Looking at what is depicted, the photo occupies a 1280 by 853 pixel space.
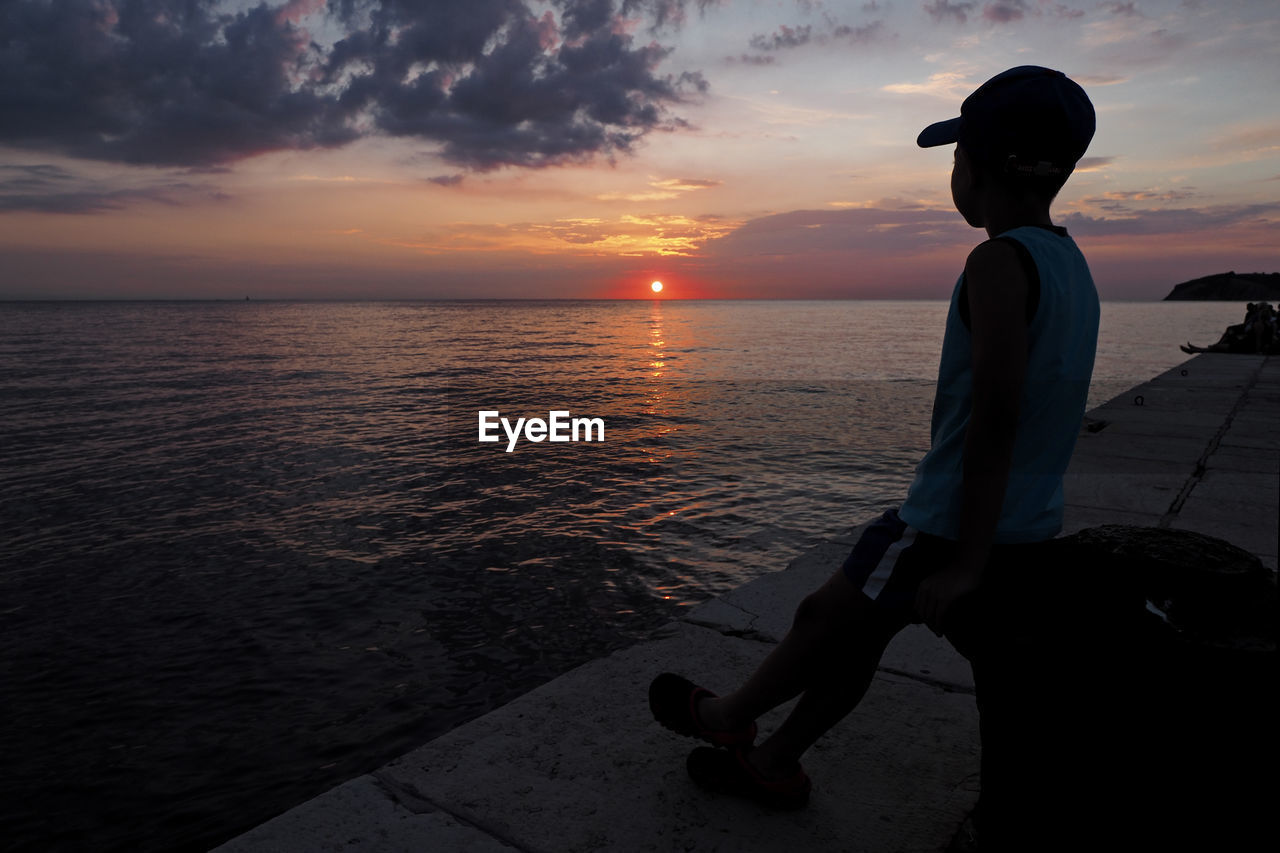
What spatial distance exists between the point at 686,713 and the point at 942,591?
1028 mm

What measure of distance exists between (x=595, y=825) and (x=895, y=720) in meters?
1.19

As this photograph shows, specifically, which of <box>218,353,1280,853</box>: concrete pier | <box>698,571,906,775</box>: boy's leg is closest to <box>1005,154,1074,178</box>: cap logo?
<box>698,571,906,775</box>: boy's leg

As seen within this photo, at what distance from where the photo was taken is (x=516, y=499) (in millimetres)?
8312

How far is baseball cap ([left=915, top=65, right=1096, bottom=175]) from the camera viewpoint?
159cm

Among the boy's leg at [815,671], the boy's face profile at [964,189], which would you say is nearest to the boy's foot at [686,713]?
the boy's leg at [815,671]

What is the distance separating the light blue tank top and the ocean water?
3.02 metres

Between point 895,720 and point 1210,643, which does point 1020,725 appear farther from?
point 895,720

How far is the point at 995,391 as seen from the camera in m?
1.52

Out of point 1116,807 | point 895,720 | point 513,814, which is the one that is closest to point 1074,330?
point 1116,807

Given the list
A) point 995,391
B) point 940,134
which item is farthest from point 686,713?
point 940,134

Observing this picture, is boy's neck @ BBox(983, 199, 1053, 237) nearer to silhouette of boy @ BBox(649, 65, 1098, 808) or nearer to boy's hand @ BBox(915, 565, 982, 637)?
silhouette of boy @ BBox(649, 65, 1098, 808)

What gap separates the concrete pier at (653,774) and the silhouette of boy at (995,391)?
63 centimetres

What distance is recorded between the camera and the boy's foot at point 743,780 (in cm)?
221

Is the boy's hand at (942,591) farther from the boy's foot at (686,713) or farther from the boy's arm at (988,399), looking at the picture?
the boy's foot at (686,713)
